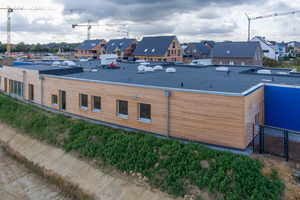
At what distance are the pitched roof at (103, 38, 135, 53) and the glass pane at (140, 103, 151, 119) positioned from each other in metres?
52.6

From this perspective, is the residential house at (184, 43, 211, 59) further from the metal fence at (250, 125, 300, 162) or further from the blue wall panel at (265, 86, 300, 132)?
the metal fence at (250, 125, 300, 162)

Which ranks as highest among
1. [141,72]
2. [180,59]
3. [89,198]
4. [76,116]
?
[180,59]

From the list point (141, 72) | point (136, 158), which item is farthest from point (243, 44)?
point (136, 158)

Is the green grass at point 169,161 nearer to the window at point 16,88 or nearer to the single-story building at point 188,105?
the single-story building at point 188,105

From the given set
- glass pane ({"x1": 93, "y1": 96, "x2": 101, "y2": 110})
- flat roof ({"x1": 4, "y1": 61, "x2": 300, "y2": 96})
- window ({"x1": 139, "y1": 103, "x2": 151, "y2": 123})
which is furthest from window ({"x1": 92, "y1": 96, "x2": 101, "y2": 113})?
window ({"x1": 139, "y1": 103, "x2": 151, "y2": 123})

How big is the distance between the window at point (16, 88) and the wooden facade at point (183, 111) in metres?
9.33

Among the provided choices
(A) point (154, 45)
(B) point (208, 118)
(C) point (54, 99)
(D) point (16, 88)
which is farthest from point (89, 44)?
(B) point (208, 118)

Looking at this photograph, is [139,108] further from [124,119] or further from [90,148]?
[90,148]

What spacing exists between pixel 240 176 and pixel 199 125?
12.1 ft

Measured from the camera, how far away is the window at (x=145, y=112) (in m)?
15.0

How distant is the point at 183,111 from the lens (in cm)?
1346

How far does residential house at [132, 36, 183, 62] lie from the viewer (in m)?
55.4

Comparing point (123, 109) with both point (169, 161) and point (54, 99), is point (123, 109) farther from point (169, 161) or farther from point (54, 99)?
point (54, 99)

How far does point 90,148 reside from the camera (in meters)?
14.2
